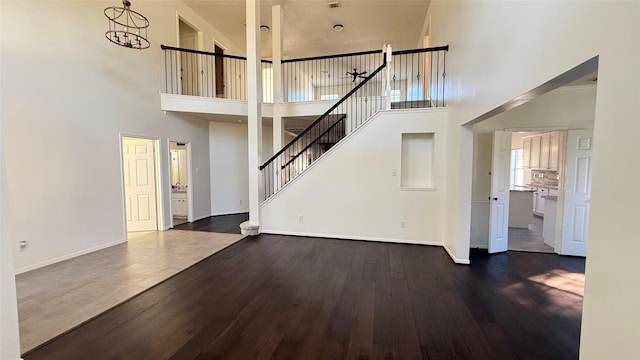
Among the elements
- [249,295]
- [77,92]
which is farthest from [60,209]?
[249,295]

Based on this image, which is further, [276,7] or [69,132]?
[276,7]

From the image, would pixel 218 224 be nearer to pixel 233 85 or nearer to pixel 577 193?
pixel 233 85

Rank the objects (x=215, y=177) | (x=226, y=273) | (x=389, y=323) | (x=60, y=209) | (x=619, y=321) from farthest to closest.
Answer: (x=215, y=177) < (x=60, y=209) < (x=226, y=273) < (x=389, y=323) < (x=619, y=321)

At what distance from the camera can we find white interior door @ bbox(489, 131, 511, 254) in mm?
4500

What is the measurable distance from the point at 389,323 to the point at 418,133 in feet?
11.3

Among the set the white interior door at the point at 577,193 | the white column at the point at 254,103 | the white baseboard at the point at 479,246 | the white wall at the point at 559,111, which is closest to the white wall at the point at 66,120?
the white column at the point at 254,103

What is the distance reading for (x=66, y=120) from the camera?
4094mm

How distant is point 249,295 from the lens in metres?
3.07

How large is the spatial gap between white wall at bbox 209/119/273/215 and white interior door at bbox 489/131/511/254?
20.0 ft

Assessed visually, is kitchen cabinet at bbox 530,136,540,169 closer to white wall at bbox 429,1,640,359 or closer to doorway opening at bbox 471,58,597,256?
doorway opening at bbox 471,58,597,256

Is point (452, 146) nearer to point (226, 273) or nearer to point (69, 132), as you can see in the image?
point (226, 273)

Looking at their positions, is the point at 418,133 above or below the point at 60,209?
above

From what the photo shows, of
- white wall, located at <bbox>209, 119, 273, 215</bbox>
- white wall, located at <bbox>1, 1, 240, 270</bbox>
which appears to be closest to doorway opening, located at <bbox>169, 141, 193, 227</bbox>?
white wall, located at <bbox>209, 119, 273, 215</bbox>

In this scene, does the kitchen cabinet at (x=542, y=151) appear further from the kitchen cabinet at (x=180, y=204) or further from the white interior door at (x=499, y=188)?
the kitchen cabinet at (x=180, y=204)
